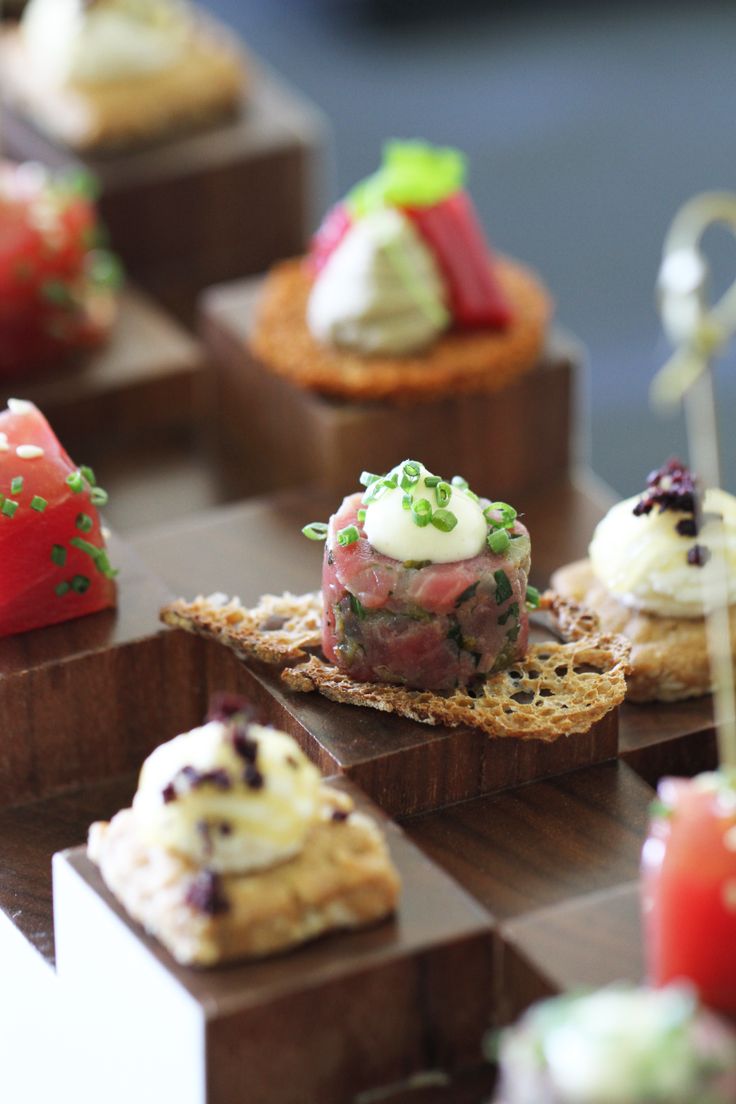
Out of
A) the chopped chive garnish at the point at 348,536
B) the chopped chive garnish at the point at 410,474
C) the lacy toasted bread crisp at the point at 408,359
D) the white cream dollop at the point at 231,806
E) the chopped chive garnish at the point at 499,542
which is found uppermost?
the chopped chive garnish at the point at 410,474

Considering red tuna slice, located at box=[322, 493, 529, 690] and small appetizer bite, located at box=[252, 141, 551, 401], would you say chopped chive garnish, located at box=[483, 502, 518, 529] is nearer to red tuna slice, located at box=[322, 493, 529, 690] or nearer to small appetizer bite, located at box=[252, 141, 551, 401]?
red tuna slice, located at box=[322, 493, 529, 690]

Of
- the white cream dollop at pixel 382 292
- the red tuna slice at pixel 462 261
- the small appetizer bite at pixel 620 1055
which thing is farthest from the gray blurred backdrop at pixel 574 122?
the small appetizer bite at pixel 620 1055

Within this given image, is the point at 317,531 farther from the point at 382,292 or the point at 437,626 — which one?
the point at 382,292

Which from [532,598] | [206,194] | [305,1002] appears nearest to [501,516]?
[532,598]

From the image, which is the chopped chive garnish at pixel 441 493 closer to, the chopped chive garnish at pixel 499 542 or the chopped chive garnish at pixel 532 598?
the chopped chive garnish at pixel 499 542

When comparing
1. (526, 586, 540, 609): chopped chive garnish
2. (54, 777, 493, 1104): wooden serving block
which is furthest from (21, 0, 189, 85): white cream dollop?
(54, 777, 493, 1104): wooden serving block

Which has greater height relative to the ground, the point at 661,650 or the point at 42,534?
the point at 42,534
